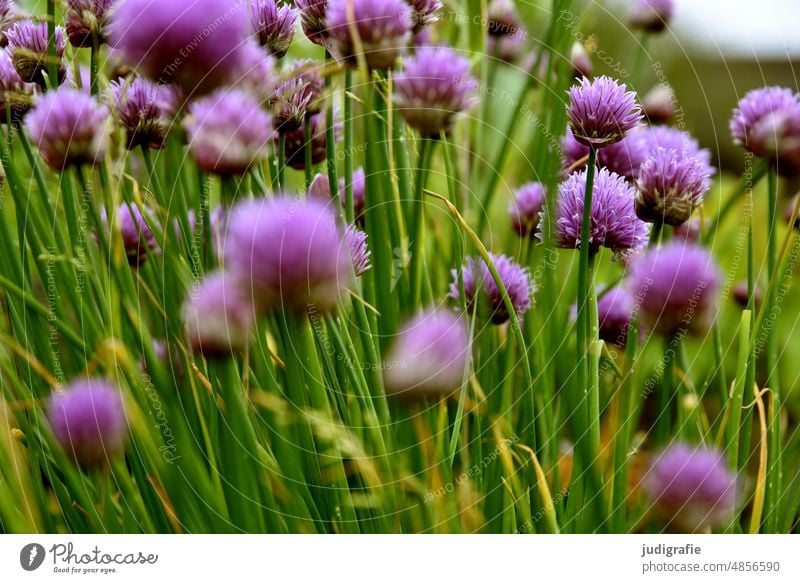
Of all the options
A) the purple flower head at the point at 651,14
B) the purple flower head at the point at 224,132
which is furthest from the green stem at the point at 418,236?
the purple flower head at the point at 651,14

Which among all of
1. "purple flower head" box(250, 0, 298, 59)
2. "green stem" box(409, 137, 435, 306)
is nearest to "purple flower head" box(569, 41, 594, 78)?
"green stem" box(409, 137, 435, 306)

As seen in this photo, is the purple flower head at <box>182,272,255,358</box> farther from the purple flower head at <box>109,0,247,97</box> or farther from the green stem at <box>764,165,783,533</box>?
Result: the green stem at <box>764,165,783,533</box>

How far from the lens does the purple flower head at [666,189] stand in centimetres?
46

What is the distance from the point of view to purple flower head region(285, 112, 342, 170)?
534 millimetres

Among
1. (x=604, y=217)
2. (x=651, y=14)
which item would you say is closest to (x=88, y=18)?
(x=604, y=217)

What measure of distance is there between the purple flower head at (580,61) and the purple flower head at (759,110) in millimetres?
143

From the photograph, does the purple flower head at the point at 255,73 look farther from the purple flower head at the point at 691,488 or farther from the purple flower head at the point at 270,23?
the purple flower head at the point at 691,488

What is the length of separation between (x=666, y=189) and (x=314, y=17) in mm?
261

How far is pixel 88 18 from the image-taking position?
0.49 metres

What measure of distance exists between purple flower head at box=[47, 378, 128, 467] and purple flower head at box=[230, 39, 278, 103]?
0.23 metres

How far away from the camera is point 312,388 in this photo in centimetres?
49
